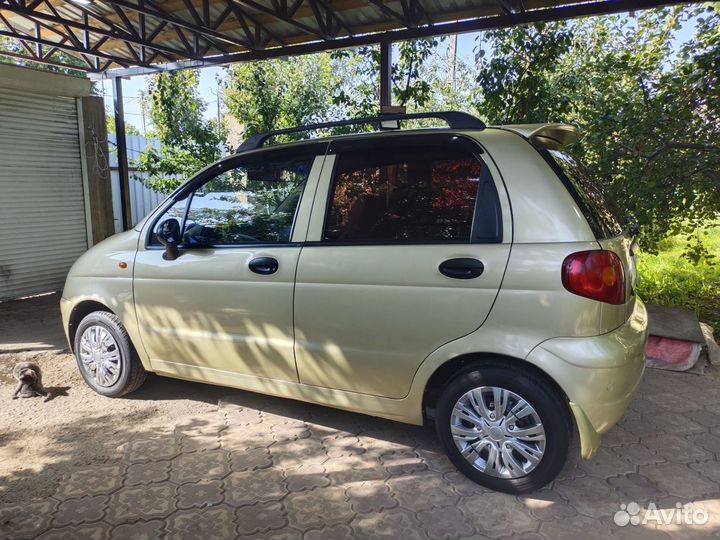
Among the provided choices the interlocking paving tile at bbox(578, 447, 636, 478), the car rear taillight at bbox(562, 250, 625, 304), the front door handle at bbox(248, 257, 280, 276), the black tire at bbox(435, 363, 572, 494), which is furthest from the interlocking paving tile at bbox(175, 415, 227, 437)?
the car rear taillight at bbox(562, 250, 625, 304)

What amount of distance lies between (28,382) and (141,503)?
200 cm

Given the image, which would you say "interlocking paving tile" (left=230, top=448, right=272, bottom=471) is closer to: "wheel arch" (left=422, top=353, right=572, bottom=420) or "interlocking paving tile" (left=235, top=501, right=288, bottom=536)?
"interlocking paving tile" (left=235, top=501, right=288, bottom=536)

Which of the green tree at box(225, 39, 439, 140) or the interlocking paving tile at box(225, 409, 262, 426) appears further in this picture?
the green tree at box(225, 39, 439, 140)

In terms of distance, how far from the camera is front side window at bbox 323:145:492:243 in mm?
2719

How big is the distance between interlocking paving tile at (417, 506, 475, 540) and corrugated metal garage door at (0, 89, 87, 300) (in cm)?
737

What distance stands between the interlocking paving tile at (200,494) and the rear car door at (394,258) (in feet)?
2.58

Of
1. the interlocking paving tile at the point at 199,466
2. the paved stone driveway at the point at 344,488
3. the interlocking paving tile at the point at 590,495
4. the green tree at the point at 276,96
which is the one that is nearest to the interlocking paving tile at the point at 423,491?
the paved stone driveway at the point at 344,488

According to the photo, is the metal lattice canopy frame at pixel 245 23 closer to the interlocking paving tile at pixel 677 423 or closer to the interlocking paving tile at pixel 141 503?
the interlocking paving tile at pixel 677 423

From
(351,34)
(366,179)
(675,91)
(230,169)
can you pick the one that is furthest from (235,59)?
(675,91)

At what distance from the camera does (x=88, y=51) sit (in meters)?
6.98

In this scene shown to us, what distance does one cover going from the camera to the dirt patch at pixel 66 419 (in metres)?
2.99

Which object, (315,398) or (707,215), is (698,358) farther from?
(315,398)

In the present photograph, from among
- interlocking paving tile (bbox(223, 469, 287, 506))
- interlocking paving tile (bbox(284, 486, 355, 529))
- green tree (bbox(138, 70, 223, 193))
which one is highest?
green tree (bbox(138, 70, 223, 193))

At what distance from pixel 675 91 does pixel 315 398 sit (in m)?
4.47
